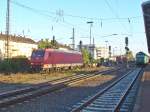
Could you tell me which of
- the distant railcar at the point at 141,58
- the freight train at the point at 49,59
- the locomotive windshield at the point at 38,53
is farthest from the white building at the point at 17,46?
the distant railcar at the point at 141,58

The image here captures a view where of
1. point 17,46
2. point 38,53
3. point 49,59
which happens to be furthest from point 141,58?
point 38,53

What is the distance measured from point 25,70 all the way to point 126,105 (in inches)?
1679

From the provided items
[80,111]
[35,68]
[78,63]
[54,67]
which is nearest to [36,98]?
[80,111]

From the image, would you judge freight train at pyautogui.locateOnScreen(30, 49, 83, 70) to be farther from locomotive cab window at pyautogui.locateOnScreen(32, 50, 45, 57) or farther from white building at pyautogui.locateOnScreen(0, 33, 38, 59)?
white building at pyautogui.locateOnScreen(0, 33, 38, 59)

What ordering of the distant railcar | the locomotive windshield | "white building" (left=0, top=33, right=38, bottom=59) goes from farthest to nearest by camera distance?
the distant railcar → "white building" (left=0, top=33, right=38, bottom=59) → the locomotive windshield

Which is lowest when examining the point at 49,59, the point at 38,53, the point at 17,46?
the point at 49,59

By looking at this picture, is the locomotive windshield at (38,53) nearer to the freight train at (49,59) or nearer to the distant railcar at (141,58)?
the freight train at (49,59)

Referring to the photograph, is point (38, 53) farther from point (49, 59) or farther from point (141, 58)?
point (141, 58)

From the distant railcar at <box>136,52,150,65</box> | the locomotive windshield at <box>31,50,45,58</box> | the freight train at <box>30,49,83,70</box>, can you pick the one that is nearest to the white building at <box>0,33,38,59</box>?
the freight train at <box>30,49,83,70</box>

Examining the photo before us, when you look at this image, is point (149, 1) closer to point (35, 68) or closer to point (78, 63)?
point (35, 68)

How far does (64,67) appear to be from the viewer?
69500mm

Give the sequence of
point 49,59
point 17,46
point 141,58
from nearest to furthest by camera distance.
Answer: point 49,59
point 141,58
point 17,46

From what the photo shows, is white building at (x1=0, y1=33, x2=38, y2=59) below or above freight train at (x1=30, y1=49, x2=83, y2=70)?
above

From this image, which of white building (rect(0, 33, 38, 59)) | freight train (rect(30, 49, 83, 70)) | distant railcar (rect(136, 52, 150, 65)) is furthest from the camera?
distant railcar (rect(136, 52, 150, 65))
